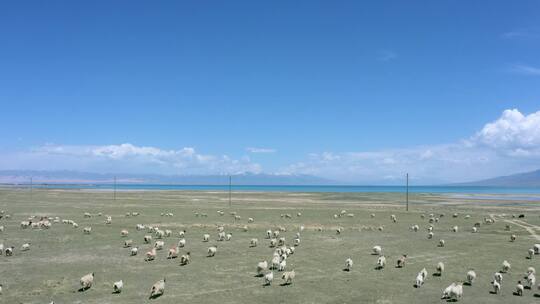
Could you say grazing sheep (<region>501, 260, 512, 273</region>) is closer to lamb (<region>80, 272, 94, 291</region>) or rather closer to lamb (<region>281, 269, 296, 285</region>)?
lamb (<region>281, 269, 296, 285</region>)

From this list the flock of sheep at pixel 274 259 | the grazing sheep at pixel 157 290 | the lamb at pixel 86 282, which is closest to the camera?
the grazing sheep at pixel 157 290

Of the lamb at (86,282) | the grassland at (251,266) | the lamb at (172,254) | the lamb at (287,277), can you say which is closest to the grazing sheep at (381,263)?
the grassland at (251,266)

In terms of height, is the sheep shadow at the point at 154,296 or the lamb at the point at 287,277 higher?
the lamb at the point at 287,277

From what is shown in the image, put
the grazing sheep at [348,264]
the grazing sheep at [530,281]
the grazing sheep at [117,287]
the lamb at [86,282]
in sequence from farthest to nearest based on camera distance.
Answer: the grazing sheep at [348,264] < the grazing sheep at [530,281] < the lamb at [86,282] < the grazing sheep at [117,287]

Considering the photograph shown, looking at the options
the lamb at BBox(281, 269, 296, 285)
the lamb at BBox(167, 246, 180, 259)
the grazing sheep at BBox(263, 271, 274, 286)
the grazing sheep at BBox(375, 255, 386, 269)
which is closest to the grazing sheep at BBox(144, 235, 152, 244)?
the lamb at BBox(167, 246, 180, 259)

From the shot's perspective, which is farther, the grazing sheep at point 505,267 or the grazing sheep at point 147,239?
the grazing sheep at point 147,239

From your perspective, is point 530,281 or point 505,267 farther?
point 505,267

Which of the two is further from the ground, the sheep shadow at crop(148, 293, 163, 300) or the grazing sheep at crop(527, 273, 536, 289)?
the grazing sheep at crop(527, 273, 536, 289)

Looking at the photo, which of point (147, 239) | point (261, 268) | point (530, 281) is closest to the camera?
point (530, 281)

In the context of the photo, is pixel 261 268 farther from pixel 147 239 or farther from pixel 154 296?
pixel 147 239

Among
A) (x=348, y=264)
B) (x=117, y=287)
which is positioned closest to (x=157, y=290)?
(x=117, y=287)

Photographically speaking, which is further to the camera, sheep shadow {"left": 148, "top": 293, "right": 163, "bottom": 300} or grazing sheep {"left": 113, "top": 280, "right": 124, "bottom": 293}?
grazing sheep {"left": 113, "top": 280, "right": 124, "bottom": 293}

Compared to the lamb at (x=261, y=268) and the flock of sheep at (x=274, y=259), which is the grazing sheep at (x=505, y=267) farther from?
the lamb at (x=261, y=268)

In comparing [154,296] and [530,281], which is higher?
[530,281]
